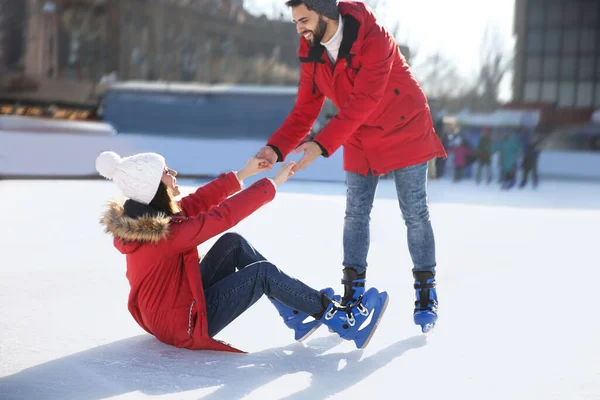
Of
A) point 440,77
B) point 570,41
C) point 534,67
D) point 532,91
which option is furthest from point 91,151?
Answer: point 570,41

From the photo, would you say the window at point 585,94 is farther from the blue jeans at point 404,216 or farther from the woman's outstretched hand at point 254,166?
the woman's outstretched hand at point 254,166

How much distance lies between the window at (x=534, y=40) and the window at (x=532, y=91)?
8.19 feet

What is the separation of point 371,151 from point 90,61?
81.4 ft

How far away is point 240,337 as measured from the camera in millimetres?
2607

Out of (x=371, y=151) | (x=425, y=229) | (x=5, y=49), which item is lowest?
(x=425, y=229)

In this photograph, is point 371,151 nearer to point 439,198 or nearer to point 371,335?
point 371,335

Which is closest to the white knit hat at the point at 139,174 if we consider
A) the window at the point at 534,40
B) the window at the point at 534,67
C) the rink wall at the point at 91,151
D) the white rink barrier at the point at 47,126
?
the rink wall at the point at 91,151

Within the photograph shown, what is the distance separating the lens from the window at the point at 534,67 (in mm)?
43812

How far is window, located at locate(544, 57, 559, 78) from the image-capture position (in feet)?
143

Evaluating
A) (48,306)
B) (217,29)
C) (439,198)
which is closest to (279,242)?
(48,306)

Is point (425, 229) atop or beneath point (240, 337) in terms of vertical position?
atop

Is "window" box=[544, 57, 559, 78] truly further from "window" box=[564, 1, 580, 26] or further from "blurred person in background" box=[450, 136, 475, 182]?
"blurred person in background" box=[450, 136, 475, 182]

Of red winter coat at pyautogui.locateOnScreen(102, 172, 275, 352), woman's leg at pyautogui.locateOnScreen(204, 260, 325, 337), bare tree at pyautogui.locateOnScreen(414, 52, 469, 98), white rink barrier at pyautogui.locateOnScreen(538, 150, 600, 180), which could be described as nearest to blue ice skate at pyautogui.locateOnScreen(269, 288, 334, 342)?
woman's leg at pyautogui.locateOnScreen(204, 260, 325, 337)

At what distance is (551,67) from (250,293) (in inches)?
1789
